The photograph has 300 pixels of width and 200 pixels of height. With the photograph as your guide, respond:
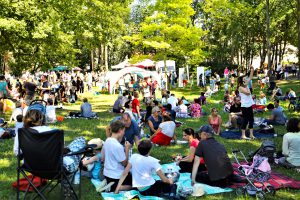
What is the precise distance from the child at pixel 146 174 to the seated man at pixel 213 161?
649 millimetres

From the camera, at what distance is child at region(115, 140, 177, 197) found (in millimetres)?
5980

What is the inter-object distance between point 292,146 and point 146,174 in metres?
3.55

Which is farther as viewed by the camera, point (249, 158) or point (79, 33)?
point (79, 33)

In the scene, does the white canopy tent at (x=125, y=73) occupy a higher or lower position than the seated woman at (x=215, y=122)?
higher

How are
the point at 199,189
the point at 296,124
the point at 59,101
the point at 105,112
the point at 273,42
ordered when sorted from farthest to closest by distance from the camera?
the point at 273,42, the point at 59,101, the point at 105,112, the point at 296,124, the point at 199,189

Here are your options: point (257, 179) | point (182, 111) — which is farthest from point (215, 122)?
point (257, 179)

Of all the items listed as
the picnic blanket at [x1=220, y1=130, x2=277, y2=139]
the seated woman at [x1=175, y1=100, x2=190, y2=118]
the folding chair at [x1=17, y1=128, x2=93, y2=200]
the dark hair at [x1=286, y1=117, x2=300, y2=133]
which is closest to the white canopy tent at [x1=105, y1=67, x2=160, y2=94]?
the seated woman at [x1=175, y1=100, x2=190, y2=118]

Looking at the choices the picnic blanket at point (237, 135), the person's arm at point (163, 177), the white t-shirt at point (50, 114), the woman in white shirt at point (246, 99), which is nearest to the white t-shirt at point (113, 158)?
the person's arm at point (163, 177)

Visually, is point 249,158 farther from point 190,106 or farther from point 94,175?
point 190,106

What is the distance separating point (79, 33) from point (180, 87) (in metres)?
18.1

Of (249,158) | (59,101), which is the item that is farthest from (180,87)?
(249,158)

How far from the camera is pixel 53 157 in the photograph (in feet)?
16.6

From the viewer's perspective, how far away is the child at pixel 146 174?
598 cm

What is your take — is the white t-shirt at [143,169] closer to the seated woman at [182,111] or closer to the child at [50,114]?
the child at [50,114]
